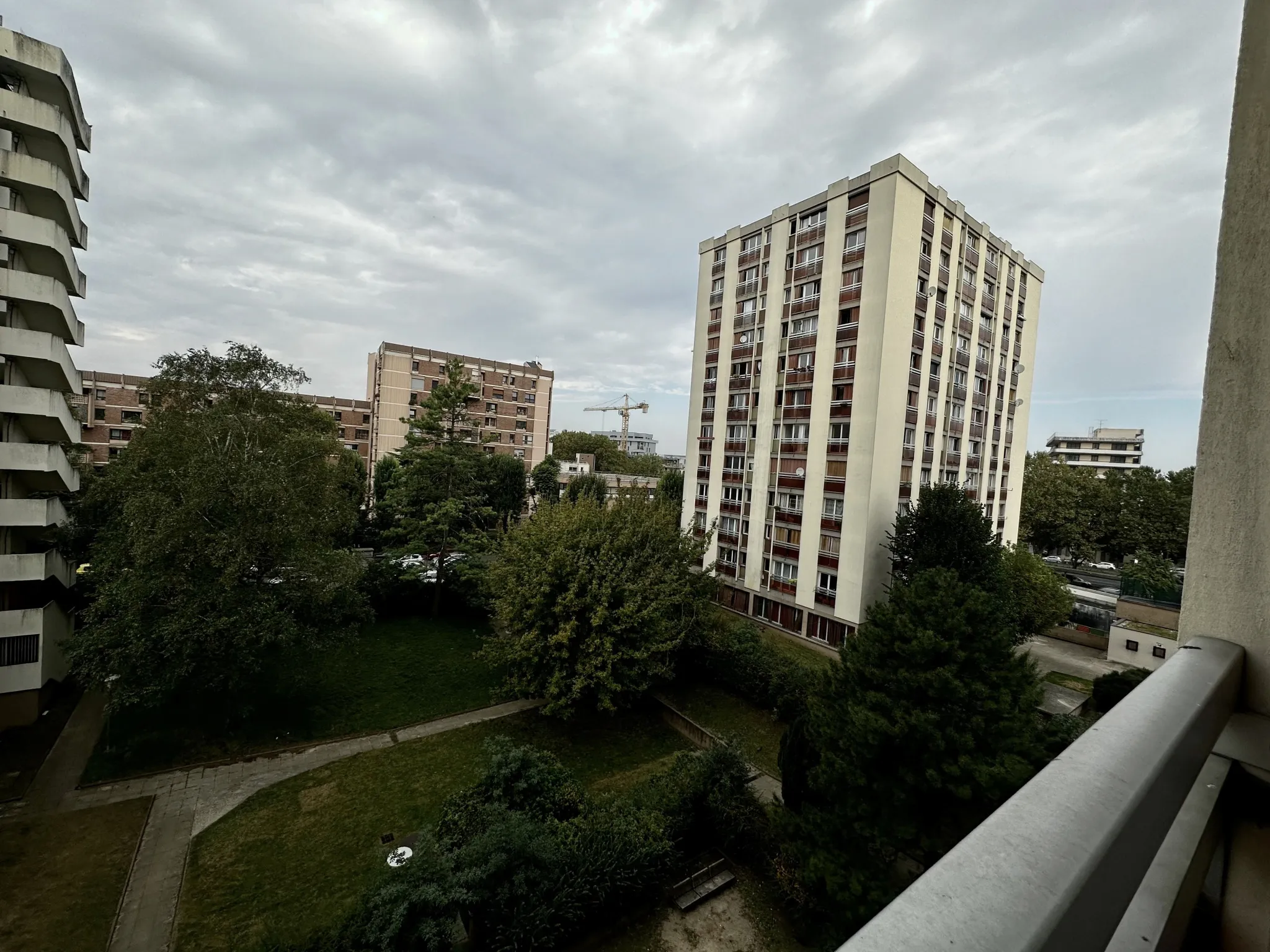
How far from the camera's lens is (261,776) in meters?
13.1

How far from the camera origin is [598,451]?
3027 inches

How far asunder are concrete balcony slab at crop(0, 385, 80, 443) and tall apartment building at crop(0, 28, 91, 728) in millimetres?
21

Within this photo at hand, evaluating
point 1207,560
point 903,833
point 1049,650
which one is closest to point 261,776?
point 903,833

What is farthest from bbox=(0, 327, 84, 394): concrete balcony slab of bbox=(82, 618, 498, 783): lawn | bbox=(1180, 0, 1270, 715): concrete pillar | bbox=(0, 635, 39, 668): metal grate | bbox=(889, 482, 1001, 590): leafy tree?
bbox=(889, 482, 1001, 590): leafy tree

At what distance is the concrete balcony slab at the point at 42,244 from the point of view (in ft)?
42.9

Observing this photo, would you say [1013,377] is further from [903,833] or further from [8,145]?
[8,145]

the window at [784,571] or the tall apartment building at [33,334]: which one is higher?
the tall apartment building at [33,334]

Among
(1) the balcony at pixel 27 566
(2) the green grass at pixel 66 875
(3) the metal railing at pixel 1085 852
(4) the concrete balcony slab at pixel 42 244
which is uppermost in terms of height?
(4) the concrete balcony slab at pixel 42 244

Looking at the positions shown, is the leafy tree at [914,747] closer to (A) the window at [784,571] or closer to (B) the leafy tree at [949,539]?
(B) the leafy tree at [949,539]

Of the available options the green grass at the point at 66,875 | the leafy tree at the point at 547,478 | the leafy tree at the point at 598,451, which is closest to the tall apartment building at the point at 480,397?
the leafy tree at the point at 547,478

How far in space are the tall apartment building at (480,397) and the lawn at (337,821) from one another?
3290cm

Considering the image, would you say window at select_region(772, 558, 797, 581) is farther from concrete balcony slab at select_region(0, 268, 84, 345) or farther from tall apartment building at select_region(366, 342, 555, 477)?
tall apartment building at select_region(366, 342, 555, 477)

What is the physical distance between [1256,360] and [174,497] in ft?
58.2

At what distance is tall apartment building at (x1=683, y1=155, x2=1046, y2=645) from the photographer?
22.2m
